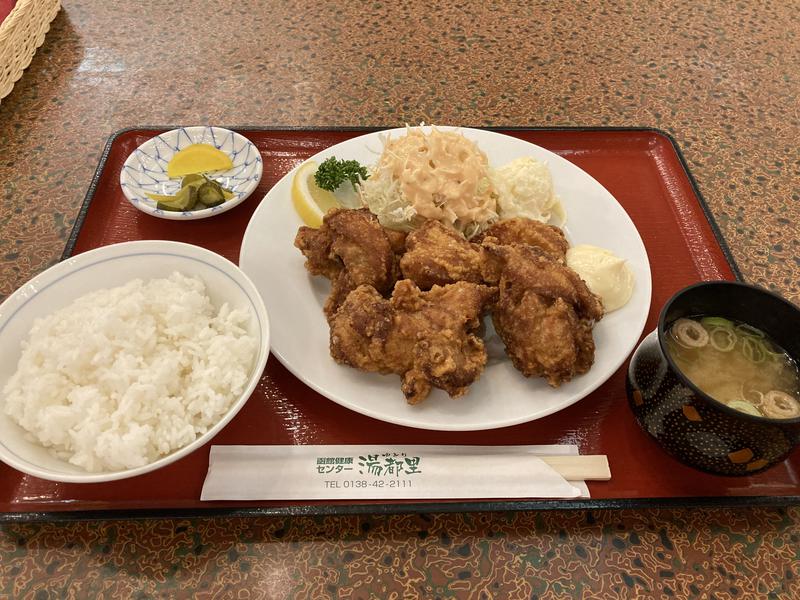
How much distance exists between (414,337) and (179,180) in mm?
1598

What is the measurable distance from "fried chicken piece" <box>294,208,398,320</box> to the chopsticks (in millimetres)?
878

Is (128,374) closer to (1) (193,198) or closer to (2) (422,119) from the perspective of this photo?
(1) (193,198)

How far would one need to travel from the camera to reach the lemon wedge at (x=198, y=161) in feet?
8.74

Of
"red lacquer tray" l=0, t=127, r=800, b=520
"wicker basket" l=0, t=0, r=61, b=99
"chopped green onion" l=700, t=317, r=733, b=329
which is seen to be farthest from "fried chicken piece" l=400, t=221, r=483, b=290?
"wicker basket" l=0, t=0, r=61, b=99

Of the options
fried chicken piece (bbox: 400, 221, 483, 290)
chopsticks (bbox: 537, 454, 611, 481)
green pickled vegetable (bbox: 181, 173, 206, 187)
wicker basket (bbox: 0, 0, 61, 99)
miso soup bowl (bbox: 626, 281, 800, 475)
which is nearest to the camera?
miso soup bowl (bbox: 626, 281, 800, 475)

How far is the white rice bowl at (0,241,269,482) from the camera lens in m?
1.52

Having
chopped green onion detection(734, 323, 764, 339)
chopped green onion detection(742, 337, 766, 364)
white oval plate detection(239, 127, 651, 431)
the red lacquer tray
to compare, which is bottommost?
the red lacquer tray

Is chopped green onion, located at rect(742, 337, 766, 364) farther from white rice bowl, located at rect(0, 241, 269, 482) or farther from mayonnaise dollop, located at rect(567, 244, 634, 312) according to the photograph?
white rice bowl, located at rect(0, 241, 269, 482)

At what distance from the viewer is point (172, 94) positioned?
3400 millimetres

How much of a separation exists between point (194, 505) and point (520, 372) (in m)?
1.15

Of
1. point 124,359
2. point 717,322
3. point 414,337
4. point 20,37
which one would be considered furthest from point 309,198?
point 20,37

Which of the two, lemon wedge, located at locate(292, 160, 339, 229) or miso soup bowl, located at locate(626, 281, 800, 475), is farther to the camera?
lemon wedge, located at locate(292, 160, 339, 229)

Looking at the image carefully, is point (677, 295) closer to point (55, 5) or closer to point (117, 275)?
point (117, 275)

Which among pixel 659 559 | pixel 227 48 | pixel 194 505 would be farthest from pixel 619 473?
pixel 227 48
